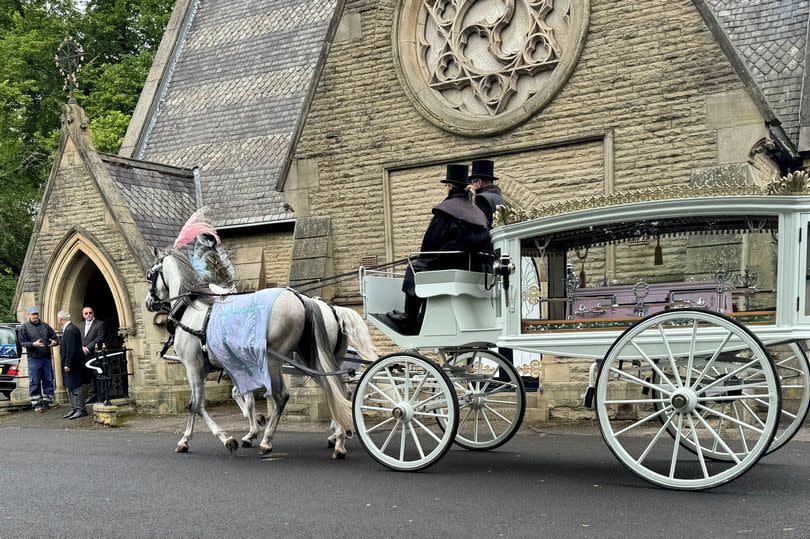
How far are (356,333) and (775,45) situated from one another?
768 centimetres

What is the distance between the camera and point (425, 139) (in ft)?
45.3

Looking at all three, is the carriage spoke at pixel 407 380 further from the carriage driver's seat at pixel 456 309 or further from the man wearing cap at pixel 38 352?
the man wearing cap at pixel 38 352

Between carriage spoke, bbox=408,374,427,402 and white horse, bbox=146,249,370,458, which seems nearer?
carriage spoke, bbox=408,374,427,402

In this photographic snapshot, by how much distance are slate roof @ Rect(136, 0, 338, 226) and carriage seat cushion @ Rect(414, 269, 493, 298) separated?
9.79m

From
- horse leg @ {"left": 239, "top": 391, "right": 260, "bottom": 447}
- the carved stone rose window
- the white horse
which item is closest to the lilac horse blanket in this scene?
the white horse

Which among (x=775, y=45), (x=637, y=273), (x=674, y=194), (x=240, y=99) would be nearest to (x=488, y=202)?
(x=637, y=273)

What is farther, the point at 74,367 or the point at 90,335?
the point at 90,335

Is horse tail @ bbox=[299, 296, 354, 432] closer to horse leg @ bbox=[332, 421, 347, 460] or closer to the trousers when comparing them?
horse leg @ bbox=[332, 421, 347, 460]

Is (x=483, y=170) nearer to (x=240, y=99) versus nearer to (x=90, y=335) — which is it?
(x=90, y=335)

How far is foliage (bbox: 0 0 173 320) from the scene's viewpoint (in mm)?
25172

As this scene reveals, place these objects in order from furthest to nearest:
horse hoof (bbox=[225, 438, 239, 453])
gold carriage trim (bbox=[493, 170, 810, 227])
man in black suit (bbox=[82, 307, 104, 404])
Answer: man in black suit (bbox=[82, 307, 104, 404]) → horse hoof (bbox=[225, 438, 239, 453]) → gold carriage trim (bbox=[493, 170, 810, 227])

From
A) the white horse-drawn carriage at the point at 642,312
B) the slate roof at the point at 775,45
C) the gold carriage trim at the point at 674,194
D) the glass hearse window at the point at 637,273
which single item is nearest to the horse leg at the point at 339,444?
the white horse-drawn carriage at the point at 642,312

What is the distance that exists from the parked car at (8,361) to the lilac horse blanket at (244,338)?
946 cm

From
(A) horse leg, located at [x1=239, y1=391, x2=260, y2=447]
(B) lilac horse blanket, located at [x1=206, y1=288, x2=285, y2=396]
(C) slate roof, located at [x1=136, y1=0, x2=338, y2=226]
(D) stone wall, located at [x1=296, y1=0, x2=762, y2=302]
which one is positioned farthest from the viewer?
(C) slate roof, located at [x1=136, y1=0, x2=338, y2=226]
